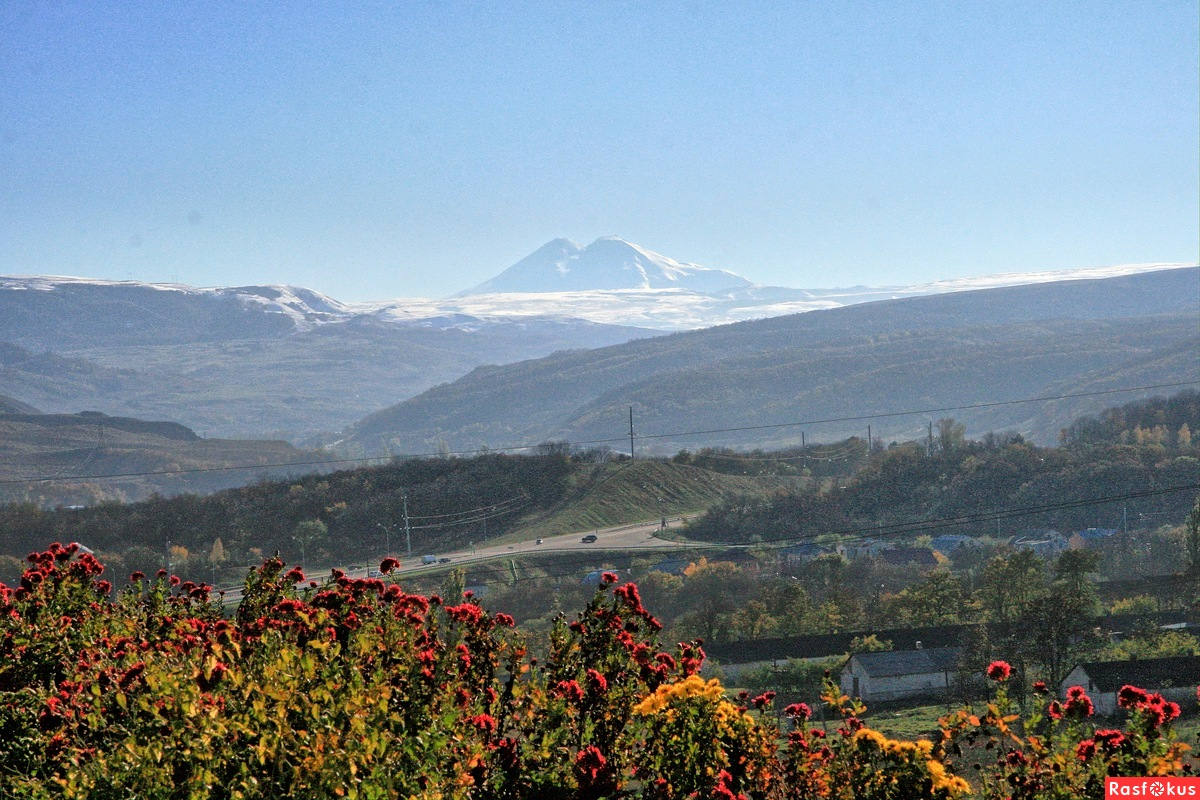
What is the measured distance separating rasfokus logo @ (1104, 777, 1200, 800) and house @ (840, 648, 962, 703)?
74.1ft

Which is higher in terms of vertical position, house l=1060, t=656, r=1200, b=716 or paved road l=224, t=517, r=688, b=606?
house l=1060, t=656, r=1200, b=716

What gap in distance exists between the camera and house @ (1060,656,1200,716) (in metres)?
20.6

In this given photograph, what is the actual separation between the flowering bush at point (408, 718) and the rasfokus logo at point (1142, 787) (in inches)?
2.0

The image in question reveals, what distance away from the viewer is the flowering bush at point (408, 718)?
3.96 m

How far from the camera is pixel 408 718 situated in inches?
179

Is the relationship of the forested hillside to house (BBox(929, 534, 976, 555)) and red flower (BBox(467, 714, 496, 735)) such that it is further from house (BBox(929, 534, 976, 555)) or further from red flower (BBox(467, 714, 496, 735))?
red flower (BBox(467, 714, 496, 735))

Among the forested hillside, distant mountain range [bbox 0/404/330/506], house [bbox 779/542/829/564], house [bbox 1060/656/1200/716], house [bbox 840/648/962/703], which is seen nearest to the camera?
house [bbox 1060/656/1200/716]

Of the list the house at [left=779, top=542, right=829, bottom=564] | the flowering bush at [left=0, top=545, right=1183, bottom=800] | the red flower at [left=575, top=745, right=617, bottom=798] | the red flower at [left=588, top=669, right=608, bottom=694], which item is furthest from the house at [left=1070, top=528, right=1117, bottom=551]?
the red flower at [left=575, top=745, right=617, bottom=798]

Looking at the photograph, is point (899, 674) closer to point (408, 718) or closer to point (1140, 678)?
point (1140, 678)

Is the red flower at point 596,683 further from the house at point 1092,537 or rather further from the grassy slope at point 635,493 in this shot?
the house at point 1092,537

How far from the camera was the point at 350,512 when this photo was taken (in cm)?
6141

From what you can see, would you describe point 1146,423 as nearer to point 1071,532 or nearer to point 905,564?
point 1071,532

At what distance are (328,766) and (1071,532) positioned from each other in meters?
67.0

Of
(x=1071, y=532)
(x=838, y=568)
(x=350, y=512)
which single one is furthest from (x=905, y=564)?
(x=350, y=512)
